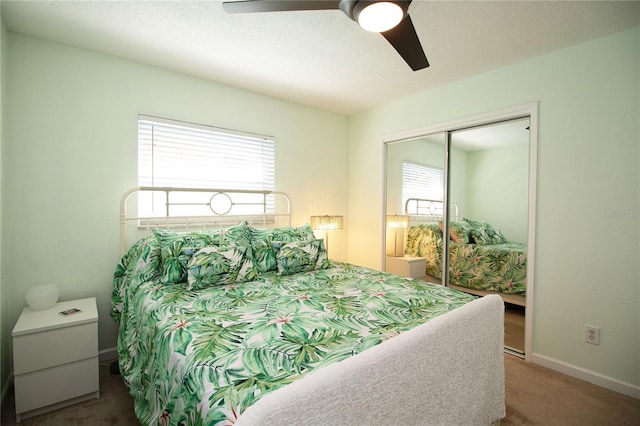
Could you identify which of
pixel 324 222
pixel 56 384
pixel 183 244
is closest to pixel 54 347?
pixel 56 384

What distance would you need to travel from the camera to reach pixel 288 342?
1.22 meters

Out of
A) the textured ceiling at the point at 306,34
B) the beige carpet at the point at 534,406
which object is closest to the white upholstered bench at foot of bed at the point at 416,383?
the beige carpet at the point at 534,406

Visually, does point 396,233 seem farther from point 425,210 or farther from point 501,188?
point 501,188

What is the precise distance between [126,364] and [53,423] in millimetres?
484

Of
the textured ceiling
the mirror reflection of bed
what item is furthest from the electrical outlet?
the textured ceiling

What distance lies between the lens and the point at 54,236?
2.24 meters

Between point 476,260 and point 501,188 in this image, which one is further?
point 476,260

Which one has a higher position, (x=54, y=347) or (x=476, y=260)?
(x=476, y=260)

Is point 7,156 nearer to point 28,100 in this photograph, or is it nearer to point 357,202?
point 28,100

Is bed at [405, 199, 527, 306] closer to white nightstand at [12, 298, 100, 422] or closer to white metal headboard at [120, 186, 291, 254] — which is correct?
white metal headboard at [120, 186, 291, 254]

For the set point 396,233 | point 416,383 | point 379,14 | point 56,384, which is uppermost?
point 379,14

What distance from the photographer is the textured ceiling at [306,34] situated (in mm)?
1887

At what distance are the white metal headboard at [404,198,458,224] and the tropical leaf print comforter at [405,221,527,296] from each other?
86mm

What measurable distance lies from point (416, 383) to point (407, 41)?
1.66 m
